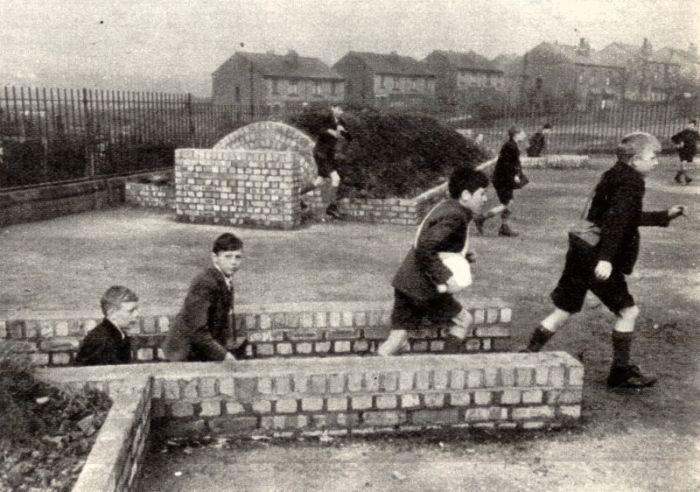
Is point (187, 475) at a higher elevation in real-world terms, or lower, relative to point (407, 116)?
lower

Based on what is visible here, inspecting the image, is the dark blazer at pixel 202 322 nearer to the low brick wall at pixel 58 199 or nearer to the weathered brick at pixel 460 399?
the weathered brick at pixel 460 399

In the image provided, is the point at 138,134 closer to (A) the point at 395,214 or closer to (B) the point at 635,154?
(A) the point at 395,214

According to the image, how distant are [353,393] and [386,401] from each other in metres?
0.21

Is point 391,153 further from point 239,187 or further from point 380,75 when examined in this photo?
point 380,75

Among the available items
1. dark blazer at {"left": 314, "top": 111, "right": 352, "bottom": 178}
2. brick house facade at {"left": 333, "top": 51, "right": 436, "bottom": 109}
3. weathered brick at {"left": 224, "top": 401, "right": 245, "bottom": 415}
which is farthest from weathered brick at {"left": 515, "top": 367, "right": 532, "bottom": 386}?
brick house facade at {"left": 333, "top": 51, "right": 436, "bottom": 109}

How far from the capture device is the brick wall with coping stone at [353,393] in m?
4.07

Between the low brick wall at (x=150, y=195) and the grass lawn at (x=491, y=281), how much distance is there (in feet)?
1.76

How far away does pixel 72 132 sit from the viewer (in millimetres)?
14023

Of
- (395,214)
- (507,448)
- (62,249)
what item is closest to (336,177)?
(395,214)

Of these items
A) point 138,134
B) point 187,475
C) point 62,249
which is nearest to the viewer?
point 187,475

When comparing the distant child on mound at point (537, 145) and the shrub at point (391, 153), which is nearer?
the shrub at point (391, 153)

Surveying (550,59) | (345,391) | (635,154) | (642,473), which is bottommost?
(642,473)

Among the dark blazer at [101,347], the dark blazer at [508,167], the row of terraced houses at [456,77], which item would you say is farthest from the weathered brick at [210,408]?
the row of terraced houses at [456,77]

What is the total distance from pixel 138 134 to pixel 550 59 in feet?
220
